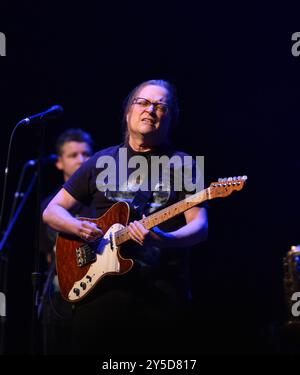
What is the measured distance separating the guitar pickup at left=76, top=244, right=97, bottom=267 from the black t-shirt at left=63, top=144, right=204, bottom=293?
0.70 feet

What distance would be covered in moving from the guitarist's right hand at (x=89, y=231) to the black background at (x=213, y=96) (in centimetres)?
158

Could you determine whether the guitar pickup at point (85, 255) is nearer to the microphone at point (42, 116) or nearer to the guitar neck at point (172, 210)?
the guitar neck at point (172, 210)

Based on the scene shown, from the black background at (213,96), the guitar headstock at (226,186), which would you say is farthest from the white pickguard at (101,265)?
the black background at (213,96)

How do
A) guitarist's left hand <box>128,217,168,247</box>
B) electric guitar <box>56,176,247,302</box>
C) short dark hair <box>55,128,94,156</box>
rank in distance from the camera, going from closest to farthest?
guitarist's left hand <box>128,217,168,247</box>
electric guitar <box>56,176,247,302</box>
short dark hair <box>55,128,94,156</box>

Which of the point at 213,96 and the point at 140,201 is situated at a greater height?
the point at 213,96

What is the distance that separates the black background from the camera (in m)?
4.52

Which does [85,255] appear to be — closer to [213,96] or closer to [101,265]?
[101,265]

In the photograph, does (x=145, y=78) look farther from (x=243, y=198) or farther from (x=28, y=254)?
(x=28, y=254)

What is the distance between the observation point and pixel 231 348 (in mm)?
4223

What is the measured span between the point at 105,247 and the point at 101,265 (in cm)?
11

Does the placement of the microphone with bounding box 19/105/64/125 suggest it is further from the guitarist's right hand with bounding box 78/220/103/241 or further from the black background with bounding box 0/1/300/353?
the black background with bounding box 0/1/300/353

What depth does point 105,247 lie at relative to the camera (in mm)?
2992

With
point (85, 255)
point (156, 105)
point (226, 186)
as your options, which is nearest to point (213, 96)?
point (156, 105)

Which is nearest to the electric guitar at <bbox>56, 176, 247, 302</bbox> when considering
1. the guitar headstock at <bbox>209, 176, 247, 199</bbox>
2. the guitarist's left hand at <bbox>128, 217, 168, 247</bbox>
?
the guitar headstock at <bbox>209, 176, 247, 199</bbox>
